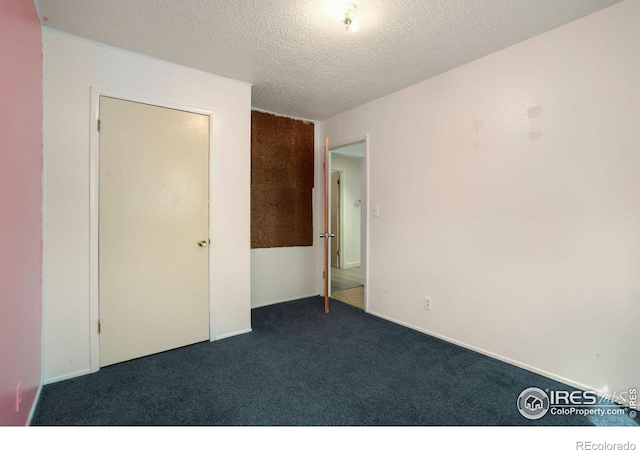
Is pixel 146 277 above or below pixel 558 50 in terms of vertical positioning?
below

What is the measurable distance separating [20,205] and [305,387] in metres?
1.94

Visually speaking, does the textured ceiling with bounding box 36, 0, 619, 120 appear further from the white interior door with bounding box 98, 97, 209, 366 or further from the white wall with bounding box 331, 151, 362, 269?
the white wall with bounding box 331, 151, 362, 269

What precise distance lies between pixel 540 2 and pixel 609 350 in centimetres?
221

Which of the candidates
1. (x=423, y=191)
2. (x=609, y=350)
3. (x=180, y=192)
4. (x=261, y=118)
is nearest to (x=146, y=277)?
(x=180, y=192)

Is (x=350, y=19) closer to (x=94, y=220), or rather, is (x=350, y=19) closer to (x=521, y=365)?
(x=94, y=220)

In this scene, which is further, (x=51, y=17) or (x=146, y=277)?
(x=146, y=277)

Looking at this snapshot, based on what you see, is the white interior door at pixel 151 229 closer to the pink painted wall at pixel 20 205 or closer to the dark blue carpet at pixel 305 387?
the dark blue carpet at pixel 305 387

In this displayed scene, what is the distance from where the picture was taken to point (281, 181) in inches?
149

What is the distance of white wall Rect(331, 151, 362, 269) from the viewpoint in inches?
238

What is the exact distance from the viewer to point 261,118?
3590 millimetres

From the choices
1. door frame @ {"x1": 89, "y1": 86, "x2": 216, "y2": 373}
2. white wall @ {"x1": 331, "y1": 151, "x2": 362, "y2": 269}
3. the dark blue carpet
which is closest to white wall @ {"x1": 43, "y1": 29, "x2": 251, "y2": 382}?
door frame @ {"x1": 89, "y1": 86, "x2": 216, "y2": 373}

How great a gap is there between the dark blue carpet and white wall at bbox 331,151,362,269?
352 centimetres

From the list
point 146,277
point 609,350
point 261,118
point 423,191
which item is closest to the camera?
point 609,350

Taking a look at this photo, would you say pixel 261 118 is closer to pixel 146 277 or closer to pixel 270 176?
pixel 270 176
